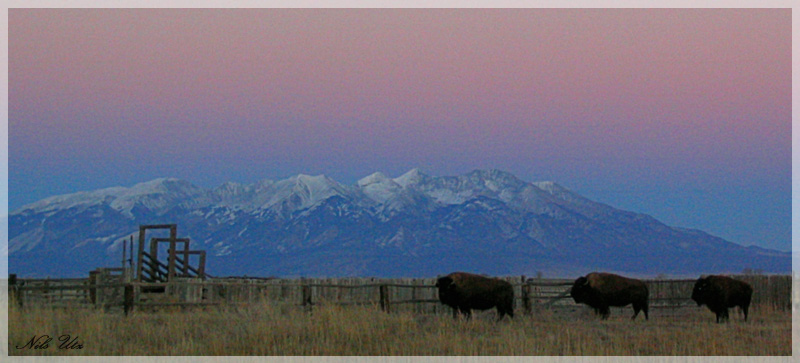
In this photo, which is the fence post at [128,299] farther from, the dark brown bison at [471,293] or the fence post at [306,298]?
the dark brown bison at [471,293]

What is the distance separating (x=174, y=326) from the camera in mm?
17172

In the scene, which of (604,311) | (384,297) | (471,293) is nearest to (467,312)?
(471,293)

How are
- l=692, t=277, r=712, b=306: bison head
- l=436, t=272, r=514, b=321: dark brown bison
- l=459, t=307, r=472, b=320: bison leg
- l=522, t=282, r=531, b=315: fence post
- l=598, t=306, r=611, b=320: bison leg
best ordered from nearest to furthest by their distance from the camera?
1. l=459, t=307, r=472, b=320: bison leg
2. l=436, t=272, r=514, b=321: dark brown bison
3. l=692, t=277, r=712, b=306: bison head
4. l=598, t=306, r=611, b=320: bison leg
5. l=522, t=282, r=531, b=315: fence post

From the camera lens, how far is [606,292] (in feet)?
72.5

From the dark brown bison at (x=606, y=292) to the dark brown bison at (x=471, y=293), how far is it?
1.92 m

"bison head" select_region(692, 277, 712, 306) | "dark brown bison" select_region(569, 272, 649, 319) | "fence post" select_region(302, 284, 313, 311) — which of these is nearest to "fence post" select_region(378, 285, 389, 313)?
"fence post" select_region(302, 284, 313, 311)

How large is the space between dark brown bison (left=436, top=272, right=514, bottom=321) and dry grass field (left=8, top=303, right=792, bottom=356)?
50cm

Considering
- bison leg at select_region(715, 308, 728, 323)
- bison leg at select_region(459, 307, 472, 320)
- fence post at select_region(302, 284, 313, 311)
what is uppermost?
fence post at select_region(302, 284, 313, 311)

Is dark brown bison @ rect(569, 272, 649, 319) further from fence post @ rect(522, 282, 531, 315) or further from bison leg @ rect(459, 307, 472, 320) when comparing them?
bison leg @ rect(459, 307, 472, 320)

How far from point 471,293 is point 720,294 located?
5.43 meters

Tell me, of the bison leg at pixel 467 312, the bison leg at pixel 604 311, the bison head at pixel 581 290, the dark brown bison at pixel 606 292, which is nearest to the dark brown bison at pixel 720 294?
the dark brown bison at pixel 606 292

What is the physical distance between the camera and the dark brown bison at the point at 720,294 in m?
21.4

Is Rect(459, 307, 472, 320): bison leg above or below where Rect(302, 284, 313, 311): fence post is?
→ below

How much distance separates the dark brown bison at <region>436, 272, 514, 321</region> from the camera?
2033 centimetres
